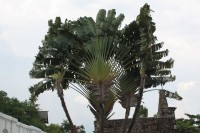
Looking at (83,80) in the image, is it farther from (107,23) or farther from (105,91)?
(107,23)

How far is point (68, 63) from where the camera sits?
20.1m

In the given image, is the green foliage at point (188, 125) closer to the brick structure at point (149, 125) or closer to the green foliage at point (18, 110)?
the brick structure at point (149, 125)

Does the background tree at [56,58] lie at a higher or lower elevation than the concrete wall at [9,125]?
higher

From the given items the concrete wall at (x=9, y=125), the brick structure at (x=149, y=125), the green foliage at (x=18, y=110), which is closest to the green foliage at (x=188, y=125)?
the brick structure at (x=149, y=125)

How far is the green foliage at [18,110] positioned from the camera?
4755 cm

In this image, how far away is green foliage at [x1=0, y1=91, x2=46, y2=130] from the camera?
47.6 meters

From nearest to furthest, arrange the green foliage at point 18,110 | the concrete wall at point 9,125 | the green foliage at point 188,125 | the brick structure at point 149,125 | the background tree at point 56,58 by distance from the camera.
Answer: the background tree at point 56,58, the concrete wall at point 9,125, the brick structure at point 149,125, the green foliage at point 188,125, the green foliage at point 18,110

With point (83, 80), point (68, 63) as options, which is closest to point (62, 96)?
point (83, 80)

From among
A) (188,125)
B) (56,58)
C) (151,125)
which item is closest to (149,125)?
(151,125)

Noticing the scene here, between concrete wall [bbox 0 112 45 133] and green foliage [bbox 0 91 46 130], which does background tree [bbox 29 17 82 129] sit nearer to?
concrete wall [bbox 0 112 45 133]

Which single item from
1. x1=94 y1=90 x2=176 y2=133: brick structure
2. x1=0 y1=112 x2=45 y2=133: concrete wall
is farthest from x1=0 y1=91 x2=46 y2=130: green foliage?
x1=94 y1=90 x2=176 y2=133: brick structure

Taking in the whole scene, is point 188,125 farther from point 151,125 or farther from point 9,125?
point 9,125

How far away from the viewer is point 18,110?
1885 inches

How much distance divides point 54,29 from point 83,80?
10.9 feet
